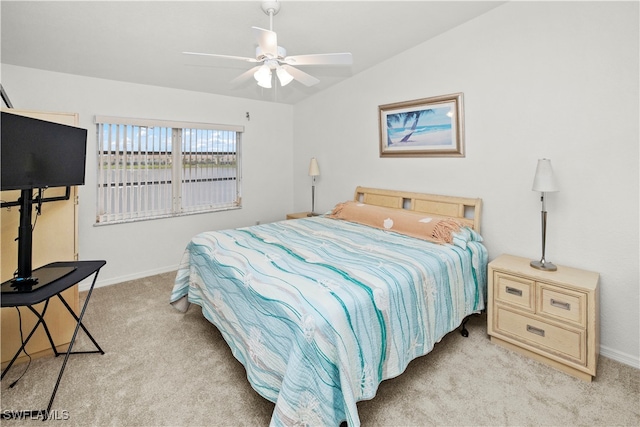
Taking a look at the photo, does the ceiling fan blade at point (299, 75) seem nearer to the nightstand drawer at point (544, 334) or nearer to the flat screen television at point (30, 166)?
the flat screen television at point (30, 166)

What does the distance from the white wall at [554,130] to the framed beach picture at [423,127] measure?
10 centimetres

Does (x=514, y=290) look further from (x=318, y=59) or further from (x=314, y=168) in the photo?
(x=314, y=168)

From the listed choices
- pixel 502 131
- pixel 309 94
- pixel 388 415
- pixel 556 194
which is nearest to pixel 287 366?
pixel 388 415

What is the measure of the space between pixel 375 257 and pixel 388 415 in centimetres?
96

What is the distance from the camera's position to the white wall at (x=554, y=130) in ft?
6.92

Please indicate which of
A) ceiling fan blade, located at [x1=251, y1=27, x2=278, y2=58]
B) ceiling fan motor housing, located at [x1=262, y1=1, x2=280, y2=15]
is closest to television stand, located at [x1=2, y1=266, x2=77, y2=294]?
ceiling fan blade, located at [x1=251, y1=27, x2=278, y2=58]

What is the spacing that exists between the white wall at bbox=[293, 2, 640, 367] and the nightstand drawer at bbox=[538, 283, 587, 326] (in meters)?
0.47

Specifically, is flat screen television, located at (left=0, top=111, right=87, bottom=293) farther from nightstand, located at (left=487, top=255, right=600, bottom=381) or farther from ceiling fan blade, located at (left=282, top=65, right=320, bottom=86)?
nightstand, located at (left=487, top=255, right=600, bottom=381)

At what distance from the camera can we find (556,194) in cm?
242

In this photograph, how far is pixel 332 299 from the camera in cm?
155

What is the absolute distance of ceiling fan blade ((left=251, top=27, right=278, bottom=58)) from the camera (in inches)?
73.2

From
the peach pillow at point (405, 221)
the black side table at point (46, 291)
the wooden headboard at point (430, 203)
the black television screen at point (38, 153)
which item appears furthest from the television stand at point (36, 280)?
the wooden headboard at point (430, 203)

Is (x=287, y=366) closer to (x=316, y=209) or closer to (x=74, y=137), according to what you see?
(x=74, y=137)

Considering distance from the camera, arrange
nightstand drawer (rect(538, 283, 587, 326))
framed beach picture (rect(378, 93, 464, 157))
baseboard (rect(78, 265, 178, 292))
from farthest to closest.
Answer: baseboard (rect(78, 265, 178, 292))
framed beach picture (rect(378, 93, 464, 157))
nightstand drawer (rect(538, 283, 587, 326))
